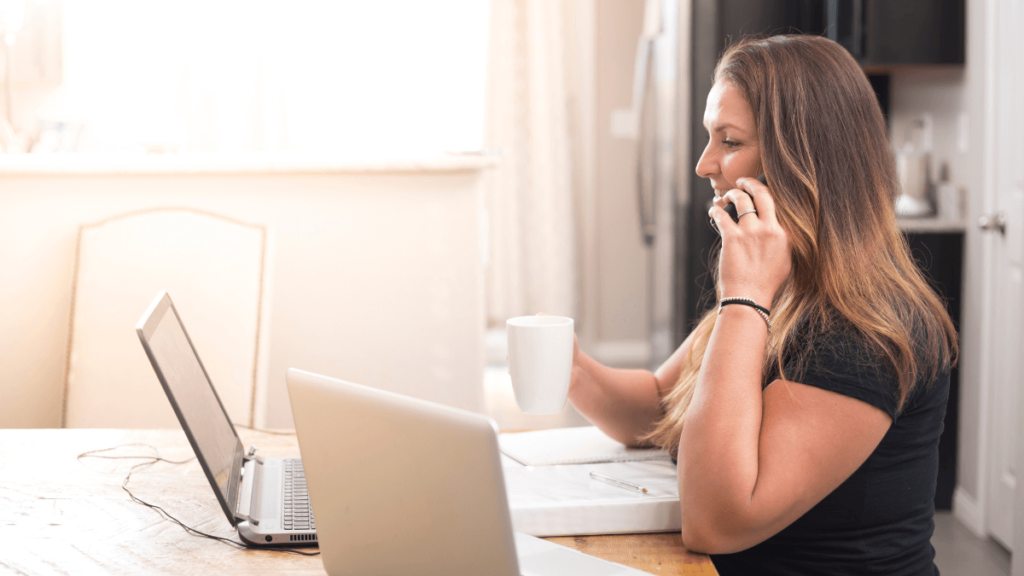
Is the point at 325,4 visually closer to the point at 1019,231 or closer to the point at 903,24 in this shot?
the point at 903,24

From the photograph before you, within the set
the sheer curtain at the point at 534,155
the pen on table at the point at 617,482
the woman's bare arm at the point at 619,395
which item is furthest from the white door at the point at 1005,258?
the sheer curtain at the point at 534,155

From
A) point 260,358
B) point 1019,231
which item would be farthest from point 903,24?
point 260,358

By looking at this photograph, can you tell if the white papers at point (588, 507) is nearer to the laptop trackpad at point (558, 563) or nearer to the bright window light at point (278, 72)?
the laptop trackpad at point (558, 563)

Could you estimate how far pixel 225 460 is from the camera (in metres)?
0.95

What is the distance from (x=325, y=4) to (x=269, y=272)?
2378 millimetres

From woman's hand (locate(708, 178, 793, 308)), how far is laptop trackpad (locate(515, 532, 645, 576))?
32cm

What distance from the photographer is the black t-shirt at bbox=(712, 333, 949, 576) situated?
875 mm

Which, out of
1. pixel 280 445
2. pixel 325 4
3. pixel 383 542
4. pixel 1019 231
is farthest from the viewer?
pixel 325 4

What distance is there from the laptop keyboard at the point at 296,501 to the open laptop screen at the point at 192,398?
6cm

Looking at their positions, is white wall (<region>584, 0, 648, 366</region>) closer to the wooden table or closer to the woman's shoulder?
the wooden table

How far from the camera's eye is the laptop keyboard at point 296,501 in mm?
Result: 877

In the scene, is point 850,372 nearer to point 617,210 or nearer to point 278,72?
point 617,210

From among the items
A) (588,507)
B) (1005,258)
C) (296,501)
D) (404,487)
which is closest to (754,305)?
(588,507)

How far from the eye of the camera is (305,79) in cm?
387
